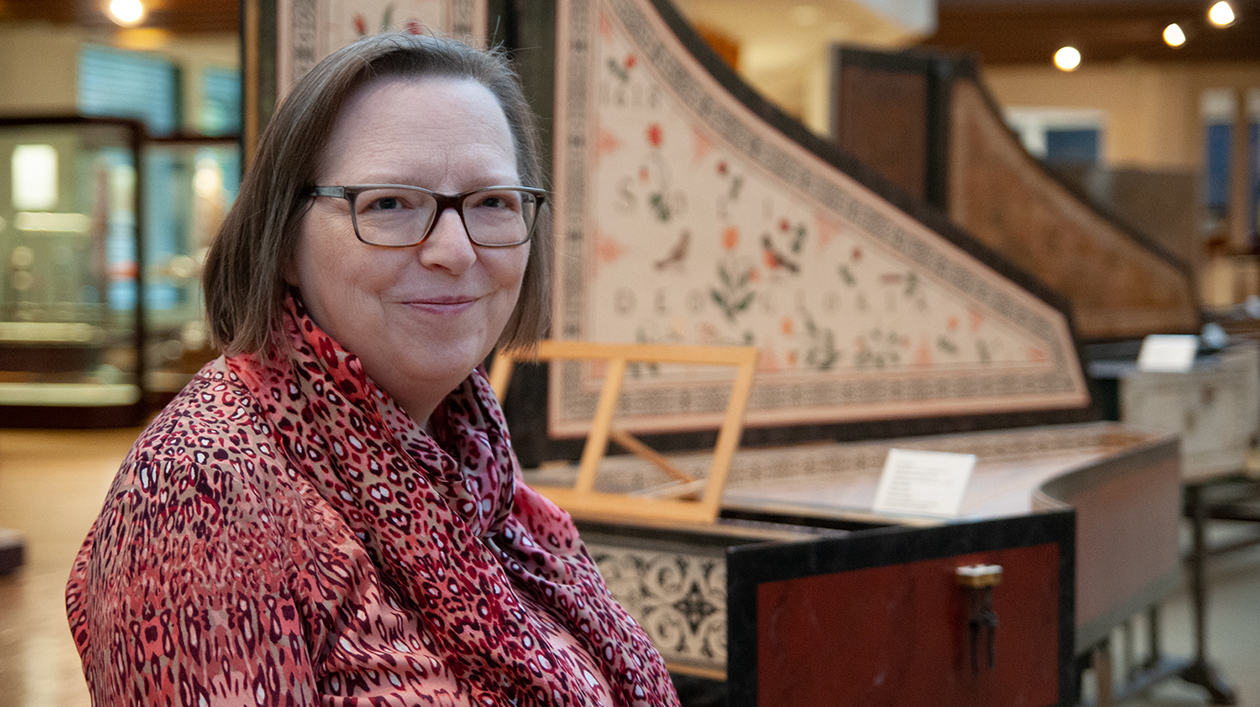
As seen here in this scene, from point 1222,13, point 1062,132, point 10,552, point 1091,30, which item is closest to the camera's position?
point 10,552

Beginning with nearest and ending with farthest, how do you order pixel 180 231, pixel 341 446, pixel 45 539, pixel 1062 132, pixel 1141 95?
pixel 341 446 < pixel 45 539 < pixel 180 231 < pixel 1141 95 < pixel 1062 132

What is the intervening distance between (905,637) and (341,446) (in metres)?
1.33

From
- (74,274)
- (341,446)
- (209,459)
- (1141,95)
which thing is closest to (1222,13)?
(341,446)

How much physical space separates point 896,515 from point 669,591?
551mm

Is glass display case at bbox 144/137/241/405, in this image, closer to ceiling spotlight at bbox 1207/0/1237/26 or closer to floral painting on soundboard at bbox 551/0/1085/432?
floral painting on soundboard at bbox 551/0/1085/432

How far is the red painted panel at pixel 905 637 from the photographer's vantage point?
184cm

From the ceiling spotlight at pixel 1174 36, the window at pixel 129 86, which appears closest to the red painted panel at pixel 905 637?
the ceiling spotlight at pixel 1174 36

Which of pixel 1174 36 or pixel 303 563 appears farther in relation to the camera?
pixel 1174 36

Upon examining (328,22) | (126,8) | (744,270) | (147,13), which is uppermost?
(147,13)

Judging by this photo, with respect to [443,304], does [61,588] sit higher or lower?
lower

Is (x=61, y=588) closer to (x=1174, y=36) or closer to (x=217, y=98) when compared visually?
(x=1174, y=36)

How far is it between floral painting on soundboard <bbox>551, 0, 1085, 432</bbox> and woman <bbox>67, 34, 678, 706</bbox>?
1.86 metres

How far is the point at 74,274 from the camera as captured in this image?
25.9 feet

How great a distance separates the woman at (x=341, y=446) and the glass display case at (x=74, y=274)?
726cm
